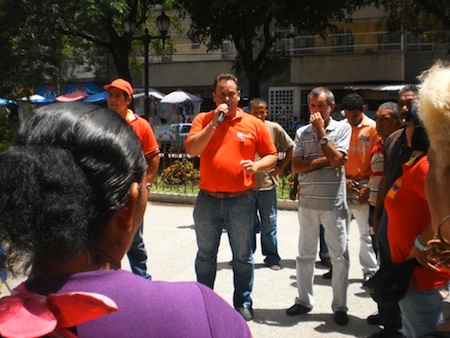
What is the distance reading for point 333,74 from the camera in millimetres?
26547

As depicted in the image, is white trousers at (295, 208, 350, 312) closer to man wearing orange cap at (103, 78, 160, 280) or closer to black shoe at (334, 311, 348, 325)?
black shoe at (334, 311, 348, 325)

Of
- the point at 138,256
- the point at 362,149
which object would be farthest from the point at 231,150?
the point at 362,149

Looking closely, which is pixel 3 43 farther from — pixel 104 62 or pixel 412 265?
pixel 412 265

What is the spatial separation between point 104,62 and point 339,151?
84.0 ft

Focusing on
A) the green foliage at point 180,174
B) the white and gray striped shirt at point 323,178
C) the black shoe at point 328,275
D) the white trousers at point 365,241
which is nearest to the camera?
the white and gray striped shirt at point 323,178

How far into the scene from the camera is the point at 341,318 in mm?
4309

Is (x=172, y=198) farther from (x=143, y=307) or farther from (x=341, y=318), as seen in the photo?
(x=143, y=307)

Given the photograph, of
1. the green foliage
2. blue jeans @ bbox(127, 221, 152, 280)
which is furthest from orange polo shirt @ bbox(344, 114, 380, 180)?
the green foliage

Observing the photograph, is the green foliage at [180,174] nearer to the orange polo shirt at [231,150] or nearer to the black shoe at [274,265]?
the black shoe at [274,265]

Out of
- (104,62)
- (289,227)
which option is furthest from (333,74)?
(289,227)

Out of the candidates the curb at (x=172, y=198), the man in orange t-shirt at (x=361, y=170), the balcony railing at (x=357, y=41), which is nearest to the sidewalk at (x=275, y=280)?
the man in orange t-shirt at (x=361, y=170)

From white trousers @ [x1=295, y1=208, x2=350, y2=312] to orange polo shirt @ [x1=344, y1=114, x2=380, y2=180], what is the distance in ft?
3.63

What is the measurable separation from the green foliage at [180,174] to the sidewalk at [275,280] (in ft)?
7.57

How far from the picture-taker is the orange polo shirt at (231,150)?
4090 millimetres
